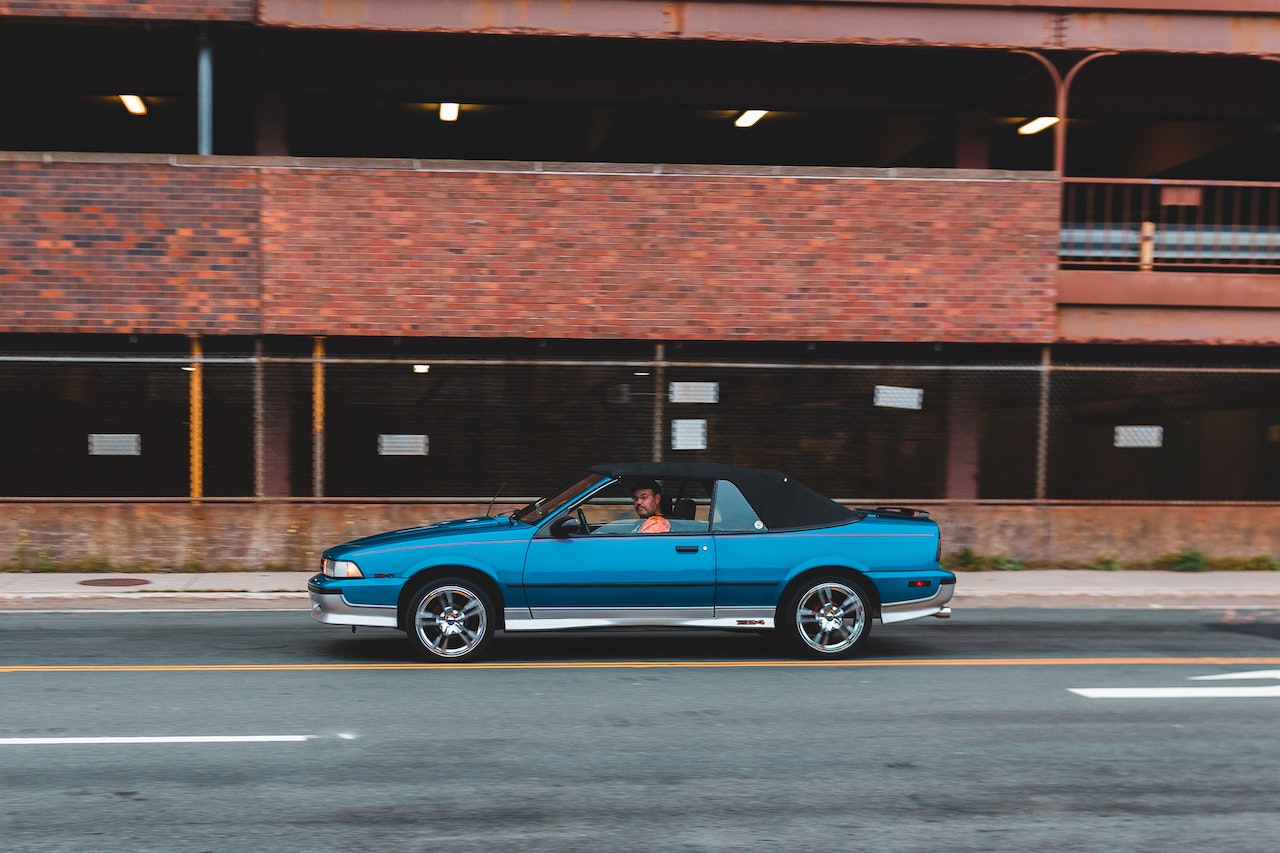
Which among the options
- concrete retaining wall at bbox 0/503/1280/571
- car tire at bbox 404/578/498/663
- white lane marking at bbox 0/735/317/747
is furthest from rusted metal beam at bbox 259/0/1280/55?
white lane marking at bbox 0/735/317/747

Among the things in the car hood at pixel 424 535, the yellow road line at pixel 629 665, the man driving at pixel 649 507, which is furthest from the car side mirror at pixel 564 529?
the yellow road line at pixel 629 665

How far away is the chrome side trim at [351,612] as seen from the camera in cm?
867

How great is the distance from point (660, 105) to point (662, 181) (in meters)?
2.21

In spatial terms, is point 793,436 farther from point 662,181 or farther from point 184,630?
point 184,630

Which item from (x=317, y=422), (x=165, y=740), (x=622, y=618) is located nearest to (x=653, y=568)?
(x=622, y=618)

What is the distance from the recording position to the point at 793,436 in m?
14.9

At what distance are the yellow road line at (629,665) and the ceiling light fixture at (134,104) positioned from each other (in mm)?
10218

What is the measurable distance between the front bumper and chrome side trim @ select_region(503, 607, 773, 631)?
847 millimetres

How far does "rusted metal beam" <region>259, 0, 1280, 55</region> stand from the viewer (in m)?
14.2

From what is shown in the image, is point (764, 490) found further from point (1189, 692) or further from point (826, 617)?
point (1189, 692)

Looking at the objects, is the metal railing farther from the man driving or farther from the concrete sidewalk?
the man driving

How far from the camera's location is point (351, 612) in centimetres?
868

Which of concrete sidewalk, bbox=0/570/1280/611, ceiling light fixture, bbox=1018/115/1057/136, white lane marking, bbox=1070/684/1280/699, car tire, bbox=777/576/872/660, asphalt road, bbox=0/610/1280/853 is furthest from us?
ceiling light fixture, bbox=1018/115/1057/136

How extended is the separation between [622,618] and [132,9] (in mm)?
9711
